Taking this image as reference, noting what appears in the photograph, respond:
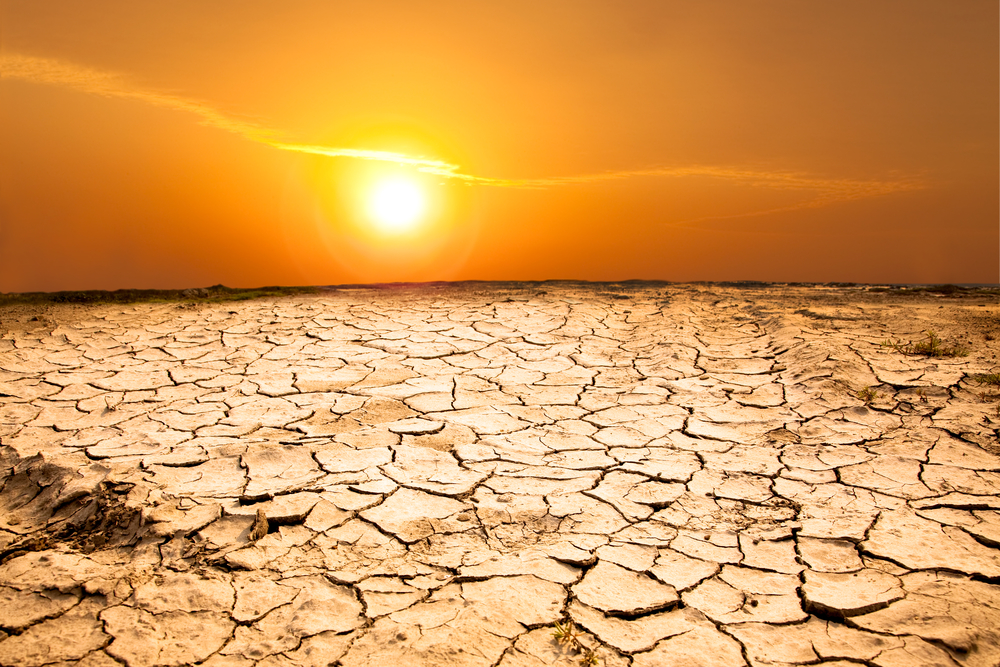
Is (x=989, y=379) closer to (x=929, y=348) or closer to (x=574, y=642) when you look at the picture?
(x=929, y=348)

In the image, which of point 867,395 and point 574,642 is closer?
point 574,642

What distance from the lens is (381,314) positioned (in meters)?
5.35

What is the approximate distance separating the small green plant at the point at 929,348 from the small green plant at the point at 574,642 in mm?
3358

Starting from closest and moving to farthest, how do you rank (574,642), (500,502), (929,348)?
(574,642) → (500,502) → (929,348)

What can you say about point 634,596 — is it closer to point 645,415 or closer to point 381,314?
point 645,415

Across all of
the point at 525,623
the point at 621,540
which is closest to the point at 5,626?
the point at 525,623

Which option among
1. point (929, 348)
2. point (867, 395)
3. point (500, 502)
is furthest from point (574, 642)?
point (929, 348)

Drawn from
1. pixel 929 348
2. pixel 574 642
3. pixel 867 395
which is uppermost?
pixel 929 348

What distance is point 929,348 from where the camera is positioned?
3818 millimetres

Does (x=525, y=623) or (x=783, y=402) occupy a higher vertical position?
(x=783, y=402)

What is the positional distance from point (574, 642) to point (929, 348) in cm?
350

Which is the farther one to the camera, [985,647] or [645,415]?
[645,415]

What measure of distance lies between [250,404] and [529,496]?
1.77m

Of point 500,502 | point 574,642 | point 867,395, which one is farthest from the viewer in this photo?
point 867,395
